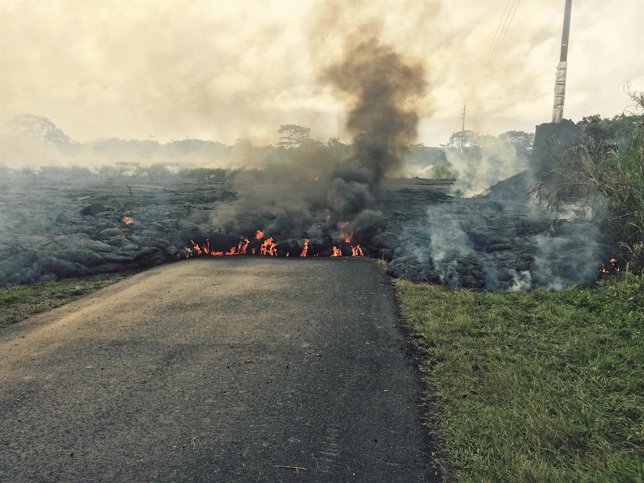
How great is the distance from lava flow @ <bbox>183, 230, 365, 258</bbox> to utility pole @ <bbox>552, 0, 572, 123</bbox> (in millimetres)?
24917

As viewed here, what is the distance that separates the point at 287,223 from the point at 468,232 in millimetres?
8148

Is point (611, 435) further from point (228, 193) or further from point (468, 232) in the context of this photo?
point (228, 193)

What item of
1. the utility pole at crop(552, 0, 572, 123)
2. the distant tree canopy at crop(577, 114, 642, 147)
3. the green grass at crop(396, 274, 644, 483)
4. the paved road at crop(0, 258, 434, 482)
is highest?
the utility pole at crop(552, 0, 572, 123)

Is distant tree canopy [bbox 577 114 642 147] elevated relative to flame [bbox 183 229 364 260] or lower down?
elevated

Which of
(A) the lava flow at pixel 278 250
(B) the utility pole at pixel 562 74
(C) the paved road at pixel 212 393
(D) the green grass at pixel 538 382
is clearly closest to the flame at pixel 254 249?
(A) the lava flow at pixel 278 250

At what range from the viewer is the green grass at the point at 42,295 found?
9383 millimetres

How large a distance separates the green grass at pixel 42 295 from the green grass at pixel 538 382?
881cm

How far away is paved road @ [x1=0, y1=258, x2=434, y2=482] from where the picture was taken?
14.2ft

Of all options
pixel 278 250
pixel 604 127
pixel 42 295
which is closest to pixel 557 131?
pixel 604 127

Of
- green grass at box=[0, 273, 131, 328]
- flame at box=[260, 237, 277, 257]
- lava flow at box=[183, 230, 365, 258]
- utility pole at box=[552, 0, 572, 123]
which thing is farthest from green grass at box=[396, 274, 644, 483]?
utility pole at box=[552, 0, 572, 123]

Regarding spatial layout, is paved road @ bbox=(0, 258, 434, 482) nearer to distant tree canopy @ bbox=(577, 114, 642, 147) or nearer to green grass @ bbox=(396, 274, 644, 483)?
green grass @ bbox=(396, 274, 644, 483)

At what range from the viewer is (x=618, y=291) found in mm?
8617

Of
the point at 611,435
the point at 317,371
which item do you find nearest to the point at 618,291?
the point at 611,435

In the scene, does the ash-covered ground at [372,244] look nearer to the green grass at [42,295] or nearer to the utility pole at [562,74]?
the green grass at [42,295]
